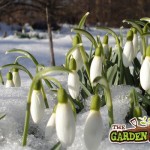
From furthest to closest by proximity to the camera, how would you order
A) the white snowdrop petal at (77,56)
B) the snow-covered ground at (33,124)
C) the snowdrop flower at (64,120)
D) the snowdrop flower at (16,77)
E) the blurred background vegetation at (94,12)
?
1. the blurred background vegetation at (94,12)
2. the snowdrop flower at (16,77)
3. the white snowdrop petal at (77,56)
4. the snow-covered ground at (33,124)
5. the snowdrop flower at (64,120)

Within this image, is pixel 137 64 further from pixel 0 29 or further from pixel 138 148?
pixel 0 29

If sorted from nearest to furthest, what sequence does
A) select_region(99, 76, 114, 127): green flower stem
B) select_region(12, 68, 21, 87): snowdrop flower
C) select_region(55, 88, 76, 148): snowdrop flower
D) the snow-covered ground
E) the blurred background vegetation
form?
select_region(55, 88, 76, 148): snowdrop flower, select_region(99, 76, 114, 127): green flower stem, the snow-covered ground, select_region(12, 68, 21, 87): snowdrop flower, the blurred background vegetation

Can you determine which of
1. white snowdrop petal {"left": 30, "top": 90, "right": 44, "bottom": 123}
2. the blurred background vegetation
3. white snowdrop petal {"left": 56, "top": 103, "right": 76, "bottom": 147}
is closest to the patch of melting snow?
white snowdrop petal {"left": 30, "top": 90, "right": 44, "bottom": 123}

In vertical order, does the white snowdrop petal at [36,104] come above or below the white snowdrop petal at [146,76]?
below

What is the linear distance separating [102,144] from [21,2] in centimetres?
1313

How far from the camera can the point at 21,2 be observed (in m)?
14.0

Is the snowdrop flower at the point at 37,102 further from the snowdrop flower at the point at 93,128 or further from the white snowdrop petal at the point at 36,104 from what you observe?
the snowdrop flower at the point at 93,128

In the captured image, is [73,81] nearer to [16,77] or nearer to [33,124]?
[33,124]

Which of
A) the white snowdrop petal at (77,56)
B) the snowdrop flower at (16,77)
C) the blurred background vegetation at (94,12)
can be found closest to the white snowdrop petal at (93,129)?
the white snowdrop petal at (77,56)

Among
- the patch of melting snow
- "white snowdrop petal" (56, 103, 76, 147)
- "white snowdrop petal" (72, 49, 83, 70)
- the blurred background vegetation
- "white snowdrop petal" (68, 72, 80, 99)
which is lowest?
the blurred background vegetation

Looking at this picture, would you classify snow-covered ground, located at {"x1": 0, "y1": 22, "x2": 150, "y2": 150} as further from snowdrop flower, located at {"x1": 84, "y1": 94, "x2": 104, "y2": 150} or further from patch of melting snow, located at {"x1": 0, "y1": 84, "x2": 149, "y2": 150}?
snowdrop flower, located at {"x1": 84, "y1": 94, "x2": 104, "y2": 150}

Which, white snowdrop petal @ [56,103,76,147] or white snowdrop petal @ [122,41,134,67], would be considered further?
white snowdrop petal @ [122,41,134,67]

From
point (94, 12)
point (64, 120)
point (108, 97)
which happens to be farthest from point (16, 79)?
point (94, 12)

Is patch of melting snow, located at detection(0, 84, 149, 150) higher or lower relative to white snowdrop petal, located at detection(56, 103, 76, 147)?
lower
